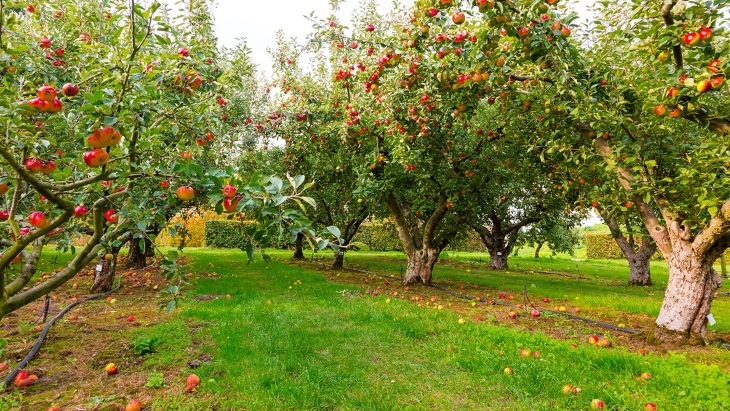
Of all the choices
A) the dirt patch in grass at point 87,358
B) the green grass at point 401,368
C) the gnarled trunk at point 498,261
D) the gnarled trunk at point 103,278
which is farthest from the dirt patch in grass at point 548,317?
the gnarled trunk at point 498,261

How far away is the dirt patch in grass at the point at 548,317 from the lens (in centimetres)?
544

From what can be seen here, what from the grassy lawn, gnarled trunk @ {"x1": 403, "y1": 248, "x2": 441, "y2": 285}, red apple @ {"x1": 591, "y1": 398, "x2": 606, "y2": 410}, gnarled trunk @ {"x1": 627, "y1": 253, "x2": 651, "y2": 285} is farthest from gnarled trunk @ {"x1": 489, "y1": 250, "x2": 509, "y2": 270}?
red apple @ {"x1": 591, "y1": 398, "x2": 606, "y2": 410}

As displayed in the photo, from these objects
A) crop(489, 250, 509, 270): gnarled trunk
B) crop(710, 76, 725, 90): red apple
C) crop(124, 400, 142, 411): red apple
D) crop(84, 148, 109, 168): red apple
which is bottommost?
crop(124, 400, 142, 411): red apple

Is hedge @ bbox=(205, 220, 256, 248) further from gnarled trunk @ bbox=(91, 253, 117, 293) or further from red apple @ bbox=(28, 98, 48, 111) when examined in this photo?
red apple @ bbox=(28, 98, 48, 111)

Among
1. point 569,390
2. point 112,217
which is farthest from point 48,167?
point 569,390

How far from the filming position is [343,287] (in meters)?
10.5

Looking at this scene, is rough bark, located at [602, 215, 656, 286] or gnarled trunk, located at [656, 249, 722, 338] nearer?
gnarled trunk, located at [656, 249, 722, 338]

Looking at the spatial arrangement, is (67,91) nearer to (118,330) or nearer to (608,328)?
(118,330)

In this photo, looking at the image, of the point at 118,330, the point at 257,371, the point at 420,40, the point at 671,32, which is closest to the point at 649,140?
the point at 671,32

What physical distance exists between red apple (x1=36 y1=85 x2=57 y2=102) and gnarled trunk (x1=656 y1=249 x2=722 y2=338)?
24.0ft

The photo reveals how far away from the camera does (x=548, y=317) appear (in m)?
7.37

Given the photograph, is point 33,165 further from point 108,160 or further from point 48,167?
point 108,160

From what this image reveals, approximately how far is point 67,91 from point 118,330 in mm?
4588

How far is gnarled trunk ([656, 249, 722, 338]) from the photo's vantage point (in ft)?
18.5
